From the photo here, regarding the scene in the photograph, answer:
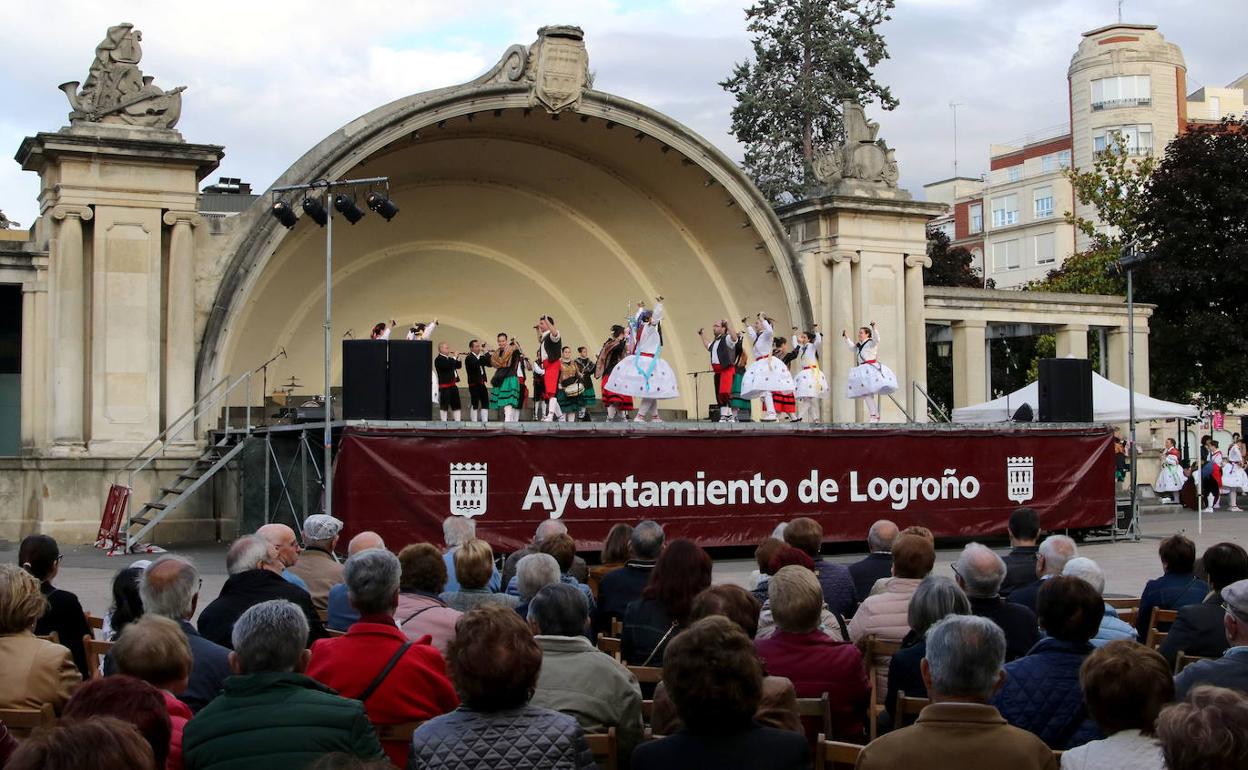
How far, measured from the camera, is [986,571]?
21.5ft

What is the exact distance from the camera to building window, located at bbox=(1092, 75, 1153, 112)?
218 feet

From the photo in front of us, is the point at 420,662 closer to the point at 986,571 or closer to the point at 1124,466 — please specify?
the point at 986,571

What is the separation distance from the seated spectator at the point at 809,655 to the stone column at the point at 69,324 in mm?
17961

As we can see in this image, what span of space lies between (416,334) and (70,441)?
5.46m

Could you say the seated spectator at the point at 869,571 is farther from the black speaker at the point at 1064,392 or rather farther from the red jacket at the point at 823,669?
the black speaker at the point at 1064,392

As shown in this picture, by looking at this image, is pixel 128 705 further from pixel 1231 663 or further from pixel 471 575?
pixel 1231 663

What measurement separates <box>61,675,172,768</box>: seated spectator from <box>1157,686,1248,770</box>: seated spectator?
2.53 metres

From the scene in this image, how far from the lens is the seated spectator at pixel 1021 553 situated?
8625 millimetres

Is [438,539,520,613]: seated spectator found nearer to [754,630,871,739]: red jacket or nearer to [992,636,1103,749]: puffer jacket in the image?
[754,630,871,739]: red jacket

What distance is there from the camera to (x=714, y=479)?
797 inches

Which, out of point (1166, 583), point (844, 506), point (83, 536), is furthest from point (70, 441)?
point (1166, 583)

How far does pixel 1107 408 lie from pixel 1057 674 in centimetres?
2258

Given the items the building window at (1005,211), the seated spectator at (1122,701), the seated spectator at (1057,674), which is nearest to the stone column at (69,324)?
the seated spectator at (1057,674)

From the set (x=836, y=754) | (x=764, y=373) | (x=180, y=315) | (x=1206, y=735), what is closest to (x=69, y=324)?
(x=180, y=315)
